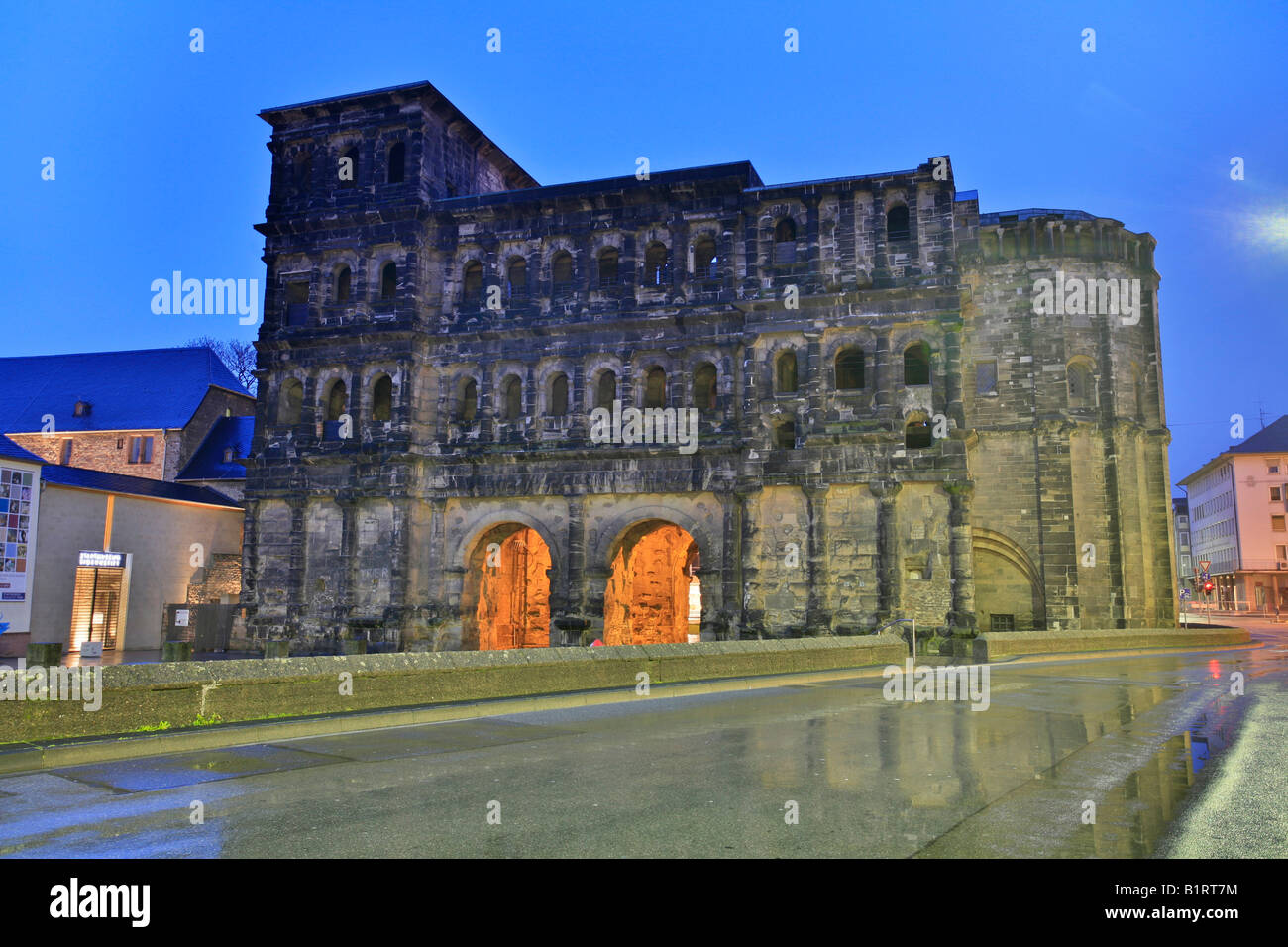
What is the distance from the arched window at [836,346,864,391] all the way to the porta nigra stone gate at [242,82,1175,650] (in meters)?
0.10

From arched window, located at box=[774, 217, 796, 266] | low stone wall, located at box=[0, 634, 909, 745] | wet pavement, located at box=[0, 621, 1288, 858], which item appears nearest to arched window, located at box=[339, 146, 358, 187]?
arched window, located at box=[774, 217, 796, 266]

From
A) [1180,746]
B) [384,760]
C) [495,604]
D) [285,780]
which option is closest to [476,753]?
[384,760]

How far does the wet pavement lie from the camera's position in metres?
6.18

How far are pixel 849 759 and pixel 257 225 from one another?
35134mm

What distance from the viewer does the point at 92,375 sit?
52.5 metres

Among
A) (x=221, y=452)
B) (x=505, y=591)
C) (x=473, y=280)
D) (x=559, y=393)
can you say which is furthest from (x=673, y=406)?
(x=221, y=452)

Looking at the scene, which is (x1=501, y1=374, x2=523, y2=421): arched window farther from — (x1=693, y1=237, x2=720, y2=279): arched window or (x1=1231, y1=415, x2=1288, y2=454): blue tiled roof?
(x1=1231, y1=415, x2=1288, y2=454): blue tiled roof

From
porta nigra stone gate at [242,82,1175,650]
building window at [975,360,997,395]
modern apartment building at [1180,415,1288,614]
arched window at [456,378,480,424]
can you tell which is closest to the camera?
porta nigra stone gate at [242,82,1175,650]

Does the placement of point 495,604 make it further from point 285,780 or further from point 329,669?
point 285,780

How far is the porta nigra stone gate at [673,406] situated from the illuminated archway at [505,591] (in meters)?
0.16

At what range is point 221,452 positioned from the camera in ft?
157

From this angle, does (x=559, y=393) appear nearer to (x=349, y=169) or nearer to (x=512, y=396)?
(x=512, y=396)

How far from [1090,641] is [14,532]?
3320 cm
